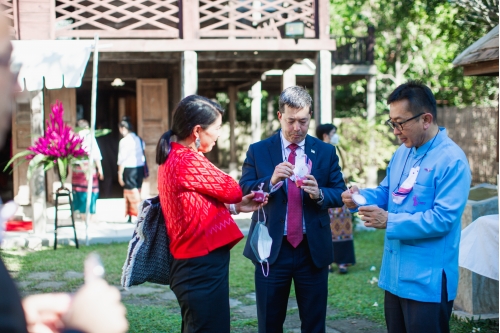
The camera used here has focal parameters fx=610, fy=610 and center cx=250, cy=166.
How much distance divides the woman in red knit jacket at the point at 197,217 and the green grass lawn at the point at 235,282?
86.7 inches

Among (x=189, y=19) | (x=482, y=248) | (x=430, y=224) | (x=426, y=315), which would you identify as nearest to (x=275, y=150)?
(x=430, y=224)

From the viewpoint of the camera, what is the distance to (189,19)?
10.3 meters

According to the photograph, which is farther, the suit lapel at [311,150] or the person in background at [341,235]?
the person in background at [341,235]

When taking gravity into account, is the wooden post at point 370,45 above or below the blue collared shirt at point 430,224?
above

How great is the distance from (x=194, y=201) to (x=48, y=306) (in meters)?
1.86

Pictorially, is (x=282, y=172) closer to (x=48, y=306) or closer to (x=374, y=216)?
(x=374, y=216)

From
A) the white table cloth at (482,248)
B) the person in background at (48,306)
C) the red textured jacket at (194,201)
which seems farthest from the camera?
the white table cloth at (482,248)

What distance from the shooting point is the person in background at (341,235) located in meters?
7.39

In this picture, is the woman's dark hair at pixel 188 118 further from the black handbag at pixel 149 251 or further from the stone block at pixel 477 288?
the stone block at pixel 477 288

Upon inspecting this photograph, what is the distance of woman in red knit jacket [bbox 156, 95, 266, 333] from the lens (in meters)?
3.21

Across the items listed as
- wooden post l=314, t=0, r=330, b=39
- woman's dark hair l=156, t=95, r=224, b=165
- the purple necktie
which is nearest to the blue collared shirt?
the purple necktie

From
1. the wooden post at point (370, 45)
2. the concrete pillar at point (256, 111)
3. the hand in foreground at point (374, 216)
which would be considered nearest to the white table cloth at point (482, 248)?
the hand in foreground at point (374, 216)

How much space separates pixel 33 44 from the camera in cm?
820

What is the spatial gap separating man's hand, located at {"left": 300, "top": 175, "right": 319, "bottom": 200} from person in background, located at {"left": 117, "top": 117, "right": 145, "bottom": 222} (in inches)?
291
